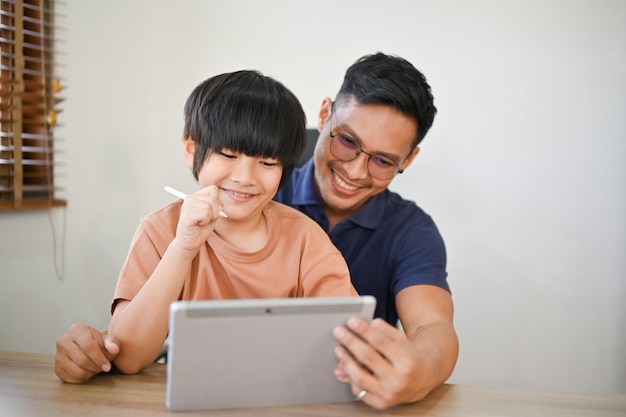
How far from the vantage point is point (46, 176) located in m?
2.27

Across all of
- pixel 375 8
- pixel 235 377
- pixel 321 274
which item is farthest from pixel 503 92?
pixel 235 377

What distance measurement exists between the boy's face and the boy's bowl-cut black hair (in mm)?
14

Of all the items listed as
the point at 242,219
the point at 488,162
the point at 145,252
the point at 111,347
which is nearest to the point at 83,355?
the point at 111,347

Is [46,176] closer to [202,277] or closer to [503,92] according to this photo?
[202,277]

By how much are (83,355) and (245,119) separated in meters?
0.51

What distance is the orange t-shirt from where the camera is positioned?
1170mm

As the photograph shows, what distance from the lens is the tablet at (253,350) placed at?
77 cm

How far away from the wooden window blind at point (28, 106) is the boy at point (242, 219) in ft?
3.63

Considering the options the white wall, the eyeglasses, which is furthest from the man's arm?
the white wall

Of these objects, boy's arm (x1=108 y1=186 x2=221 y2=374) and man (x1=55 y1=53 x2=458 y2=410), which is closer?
boy's arm (x1=108 y1=186 x2=221 y2=374)

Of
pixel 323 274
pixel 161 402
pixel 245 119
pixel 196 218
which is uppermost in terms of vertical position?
pixel 245 119

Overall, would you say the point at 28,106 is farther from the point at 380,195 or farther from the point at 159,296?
the point at 159,296

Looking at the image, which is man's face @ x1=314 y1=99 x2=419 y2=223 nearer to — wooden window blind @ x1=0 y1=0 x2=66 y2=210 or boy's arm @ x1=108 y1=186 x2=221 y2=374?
boy's arm @ x1=108 y1=186 x2=221 y2=374

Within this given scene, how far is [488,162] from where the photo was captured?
2.61 metres
